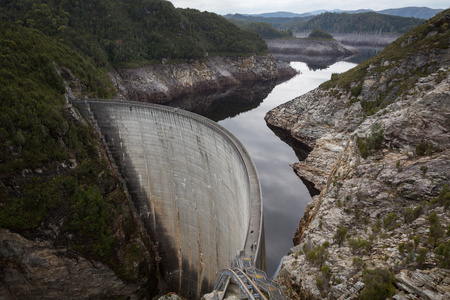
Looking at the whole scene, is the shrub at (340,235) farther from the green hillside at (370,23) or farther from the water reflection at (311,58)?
the green hillside at (370,23)

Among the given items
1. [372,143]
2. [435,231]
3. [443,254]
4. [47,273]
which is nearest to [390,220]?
[435,231]

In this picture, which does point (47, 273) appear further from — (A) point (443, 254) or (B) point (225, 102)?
(B) point (225, 102)

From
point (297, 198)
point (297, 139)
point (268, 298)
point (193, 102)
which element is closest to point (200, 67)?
point (193, 102)

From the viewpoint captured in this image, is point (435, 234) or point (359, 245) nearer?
point (435, 234)

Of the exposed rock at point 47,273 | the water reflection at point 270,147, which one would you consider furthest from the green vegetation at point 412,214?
the exposed rock at point 47,273

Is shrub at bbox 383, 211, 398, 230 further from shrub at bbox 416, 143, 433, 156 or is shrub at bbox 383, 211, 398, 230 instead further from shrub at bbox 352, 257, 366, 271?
shrub at bbox 416, 143, 433, 156
